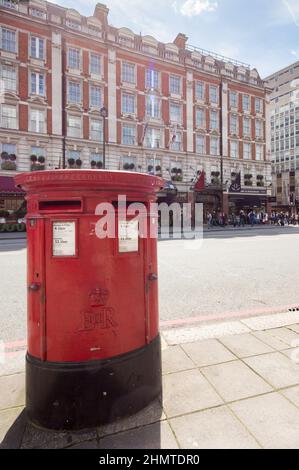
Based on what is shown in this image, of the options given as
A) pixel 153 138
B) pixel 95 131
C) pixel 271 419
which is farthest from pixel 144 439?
pixel 153 138

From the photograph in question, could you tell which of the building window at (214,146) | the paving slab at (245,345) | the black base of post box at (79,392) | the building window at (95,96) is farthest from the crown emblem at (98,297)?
the building window at (214,146)

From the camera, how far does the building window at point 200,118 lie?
33.8 metres

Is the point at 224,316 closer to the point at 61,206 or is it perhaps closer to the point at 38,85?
the point at 61,206

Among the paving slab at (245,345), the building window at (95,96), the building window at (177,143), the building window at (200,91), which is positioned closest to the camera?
the paving slab at (245,345)

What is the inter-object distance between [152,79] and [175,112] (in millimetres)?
4204

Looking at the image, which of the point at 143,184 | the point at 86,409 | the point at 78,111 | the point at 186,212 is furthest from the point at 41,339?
the point at 186,212

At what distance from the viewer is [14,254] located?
11133mm

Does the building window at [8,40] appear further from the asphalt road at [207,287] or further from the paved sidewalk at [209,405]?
the paved sidewalk at [209,405]

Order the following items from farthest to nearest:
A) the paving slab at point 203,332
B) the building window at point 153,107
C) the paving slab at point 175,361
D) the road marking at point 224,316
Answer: the building window at point 153,107 < the road marking at point 224,316 < the paving slab at point 203,332 < the paving slab at point 175,361

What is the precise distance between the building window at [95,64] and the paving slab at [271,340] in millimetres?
30804

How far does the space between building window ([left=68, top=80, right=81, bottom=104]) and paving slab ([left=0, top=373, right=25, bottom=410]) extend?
28879mm

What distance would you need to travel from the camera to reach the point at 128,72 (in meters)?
29.8

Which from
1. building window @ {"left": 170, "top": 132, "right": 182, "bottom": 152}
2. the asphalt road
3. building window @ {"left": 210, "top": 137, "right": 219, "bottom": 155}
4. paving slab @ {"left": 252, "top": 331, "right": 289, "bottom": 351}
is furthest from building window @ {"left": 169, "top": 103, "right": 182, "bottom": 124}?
paving slab @ {"left": 252, "top": 331, "right": 289, "bottom": 351}
